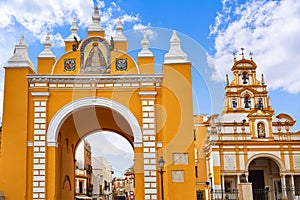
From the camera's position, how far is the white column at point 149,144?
15.2 m

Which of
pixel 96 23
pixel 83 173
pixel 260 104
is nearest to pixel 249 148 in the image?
pixel 260 104

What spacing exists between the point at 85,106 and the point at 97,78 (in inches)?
43.9

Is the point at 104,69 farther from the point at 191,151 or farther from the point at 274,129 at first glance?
the point at 274,129

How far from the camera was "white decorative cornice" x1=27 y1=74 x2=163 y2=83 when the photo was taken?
1574cm

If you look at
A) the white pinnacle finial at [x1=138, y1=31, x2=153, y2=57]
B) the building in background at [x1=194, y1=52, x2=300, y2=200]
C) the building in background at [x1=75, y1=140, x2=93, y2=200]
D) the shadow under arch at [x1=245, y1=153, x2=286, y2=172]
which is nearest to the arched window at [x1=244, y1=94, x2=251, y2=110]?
the building in background at [x1=194, y1=52, x2=300, y2=200]

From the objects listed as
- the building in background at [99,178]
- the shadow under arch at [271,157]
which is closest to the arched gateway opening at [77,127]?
the shadow under arch at [271,157]

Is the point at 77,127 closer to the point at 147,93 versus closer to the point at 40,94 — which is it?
the point at 40,94

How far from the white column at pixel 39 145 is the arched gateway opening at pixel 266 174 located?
69.4 ft

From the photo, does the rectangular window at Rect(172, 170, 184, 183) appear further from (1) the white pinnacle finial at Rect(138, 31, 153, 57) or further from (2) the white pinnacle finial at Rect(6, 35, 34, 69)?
(2) the white pinnacle finial at Rect(6, 35, 34, 69)

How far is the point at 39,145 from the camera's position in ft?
50.3

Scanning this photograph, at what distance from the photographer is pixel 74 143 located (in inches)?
786

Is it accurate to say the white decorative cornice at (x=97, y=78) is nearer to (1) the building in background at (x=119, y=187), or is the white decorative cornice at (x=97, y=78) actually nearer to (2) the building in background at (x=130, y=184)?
(2) the building in background at (x=130, y=184)

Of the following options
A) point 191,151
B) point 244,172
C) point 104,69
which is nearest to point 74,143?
point 104,69

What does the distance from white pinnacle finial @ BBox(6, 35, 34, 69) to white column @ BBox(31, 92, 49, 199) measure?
116 centimetres
